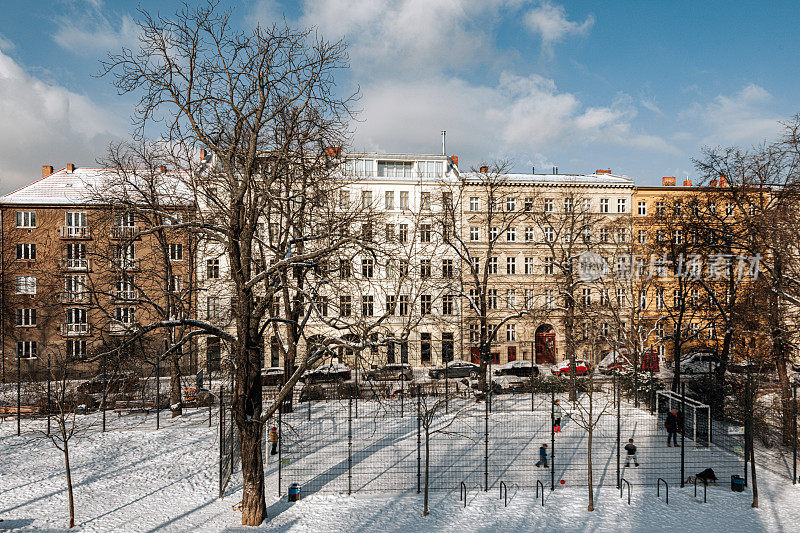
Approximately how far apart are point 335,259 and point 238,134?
727 centimetres

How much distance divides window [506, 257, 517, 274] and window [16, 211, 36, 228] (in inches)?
1536

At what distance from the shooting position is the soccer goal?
18.9 metres

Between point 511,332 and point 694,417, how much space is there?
2131cm

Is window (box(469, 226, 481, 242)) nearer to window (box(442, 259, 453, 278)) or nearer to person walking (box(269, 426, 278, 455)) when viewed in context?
window (box(442, 259, 453, 278))

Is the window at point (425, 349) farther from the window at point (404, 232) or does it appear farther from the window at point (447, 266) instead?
the window at point (404, 232)

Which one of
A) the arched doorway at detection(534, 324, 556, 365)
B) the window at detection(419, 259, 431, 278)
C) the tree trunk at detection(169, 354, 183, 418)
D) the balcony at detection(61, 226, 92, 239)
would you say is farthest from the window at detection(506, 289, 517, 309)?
the balcony at detection(61, 226, 92, 239)

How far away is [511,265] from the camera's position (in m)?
40.0

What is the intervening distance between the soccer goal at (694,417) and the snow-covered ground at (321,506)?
2.91 m

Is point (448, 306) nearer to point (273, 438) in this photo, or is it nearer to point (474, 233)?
point (474, 233)

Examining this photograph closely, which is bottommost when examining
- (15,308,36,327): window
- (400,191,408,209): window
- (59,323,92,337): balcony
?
(59,323,92,337): balcony

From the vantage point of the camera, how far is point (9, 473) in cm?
1611

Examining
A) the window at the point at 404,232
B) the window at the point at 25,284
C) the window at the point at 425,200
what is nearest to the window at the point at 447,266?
the window at the point at 404,232

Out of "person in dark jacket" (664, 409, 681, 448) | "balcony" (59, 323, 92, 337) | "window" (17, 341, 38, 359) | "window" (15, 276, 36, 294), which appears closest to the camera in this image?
"person in dark jacket" (664, 409, 681, 448)

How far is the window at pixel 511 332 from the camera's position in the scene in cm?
3969
